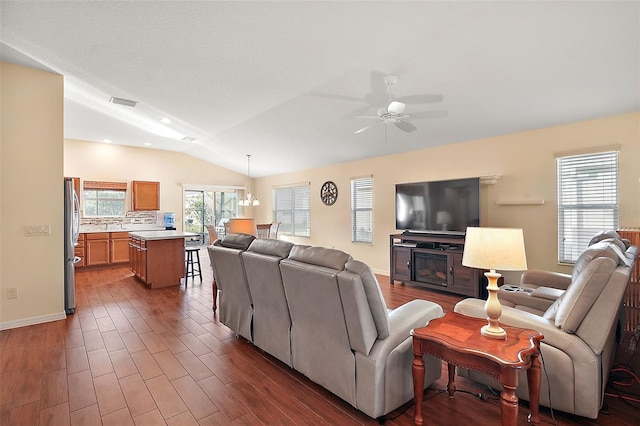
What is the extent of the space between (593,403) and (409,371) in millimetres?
A: 1002

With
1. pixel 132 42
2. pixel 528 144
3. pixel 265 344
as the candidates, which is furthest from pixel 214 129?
pixel 528 144

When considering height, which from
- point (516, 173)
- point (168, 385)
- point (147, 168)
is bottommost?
point (168, 385)

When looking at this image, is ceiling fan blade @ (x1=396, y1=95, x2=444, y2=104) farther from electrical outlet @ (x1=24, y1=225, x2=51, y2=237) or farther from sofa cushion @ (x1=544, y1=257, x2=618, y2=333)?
electrical outlet @ (x1=24, y1=225, x2=51, y2=237)

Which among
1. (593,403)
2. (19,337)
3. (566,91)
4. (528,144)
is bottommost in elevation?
(19,337)

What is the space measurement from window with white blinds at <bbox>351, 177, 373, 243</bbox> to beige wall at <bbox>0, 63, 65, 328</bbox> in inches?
193

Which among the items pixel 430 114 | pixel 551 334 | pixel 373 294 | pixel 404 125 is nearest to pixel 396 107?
pixel 404 125

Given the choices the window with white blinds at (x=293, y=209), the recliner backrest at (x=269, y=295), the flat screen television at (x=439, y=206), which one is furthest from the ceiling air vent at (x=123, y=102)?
the flat screen television at (x=439, y=206)

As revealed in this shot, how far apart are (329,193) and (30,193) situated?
5161 mm

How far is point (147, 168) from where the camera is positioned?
8062mm

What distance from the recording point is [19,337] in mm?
3184

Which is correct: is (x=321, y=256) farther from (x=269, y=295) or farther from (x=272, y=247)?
(x=269, y=295)

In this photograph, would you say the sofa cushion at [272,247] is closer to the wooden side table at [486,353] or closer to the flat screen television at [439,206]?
the wooden side table at [486,353]

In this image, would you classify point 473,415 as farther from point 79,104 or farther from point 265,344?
point 79,104

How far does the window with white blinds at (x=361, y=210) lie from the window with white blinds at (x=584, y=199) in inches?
125
